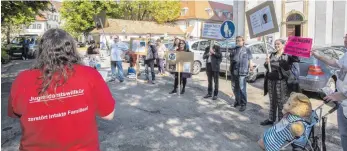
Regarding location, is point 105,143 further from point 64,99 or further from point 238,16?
point 238,16

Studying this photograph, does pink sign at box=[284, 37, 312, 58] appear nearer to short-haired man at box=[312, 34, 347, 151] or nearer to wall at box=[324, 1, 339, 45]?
short-haired man at box=[312, 34, 347, 151]

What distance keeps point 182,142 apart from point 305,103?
7.66ft

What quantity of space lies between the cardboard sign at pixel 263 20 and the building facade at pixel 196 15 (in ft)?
190

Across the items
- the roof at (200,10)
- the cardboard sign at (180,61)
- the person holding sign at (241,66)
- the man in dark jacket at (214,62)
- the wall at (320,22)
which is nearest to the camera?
the person holding sign at (241,66)

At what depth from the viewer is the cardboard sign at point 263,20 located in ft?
20.3

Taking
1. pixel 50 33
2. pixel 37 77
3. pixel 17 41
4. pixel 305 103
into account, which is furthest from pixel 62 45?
pixel 17 41

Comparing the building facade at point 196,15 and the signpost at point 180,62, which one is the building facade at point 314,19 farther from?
the building facade at point 196,15

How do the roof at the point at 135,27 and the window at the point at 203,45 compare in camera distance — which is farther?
Result: the roof at the point at 135,27

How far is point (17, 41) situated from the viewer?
84.4ft

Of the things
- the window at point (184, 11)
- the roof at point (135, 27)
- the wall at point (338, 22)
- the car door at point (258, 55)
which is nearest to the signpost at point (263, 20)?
the car door at point (258, 55)

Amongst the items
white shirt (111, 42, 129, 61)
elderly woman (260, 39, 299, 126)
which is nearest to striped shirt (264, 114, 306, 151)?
elderly woman (260, 39, 299, 126)

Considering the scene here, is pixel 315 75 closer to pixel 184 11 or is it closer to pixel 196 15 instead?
pixel 196 15

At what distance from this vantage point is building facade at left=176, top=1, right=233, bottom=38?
67.1 m

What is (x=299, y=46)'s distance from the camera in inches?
179
